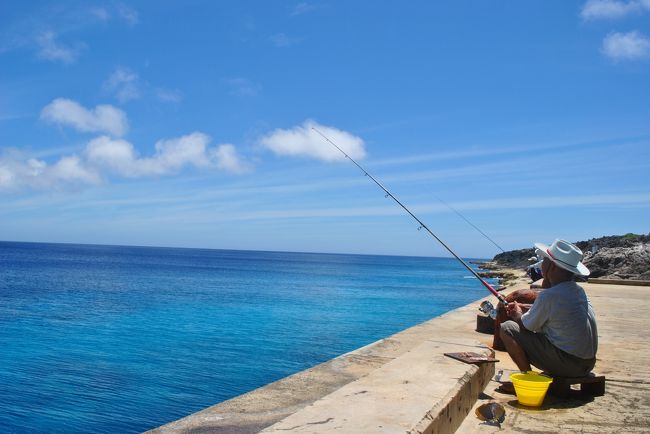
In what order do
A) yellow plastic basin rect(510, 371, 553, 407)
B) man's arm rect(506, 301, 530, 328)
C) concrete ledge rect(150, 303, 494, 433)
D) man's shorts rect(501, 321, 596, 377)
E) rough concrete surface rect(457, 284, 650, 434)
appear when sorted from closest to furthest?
concrete ledge rect(150, 303, 494, 433) → rough concrete surface rect(457, 284, 650, 434) → yellow plastic basin rect(510, 371, 553, 407) → man's shorts rect(501, 321, 596, 377) → man's arm rect(506, 301, 530, 328)

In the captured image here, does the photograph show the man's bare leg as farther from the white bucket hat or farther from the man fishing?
the white bucket hat

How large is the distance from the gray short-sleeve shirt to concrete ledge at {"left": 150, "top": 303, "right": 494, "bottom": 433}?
679 mm

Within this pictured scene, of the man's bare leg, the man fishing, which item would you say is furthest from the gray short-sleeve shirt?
the man's bare leg

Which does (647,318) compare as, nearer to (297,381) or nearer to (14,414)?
(297,381)

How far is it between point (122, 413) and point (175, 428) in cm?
523

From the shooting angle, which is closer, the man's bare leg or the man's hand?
the man's bare leg

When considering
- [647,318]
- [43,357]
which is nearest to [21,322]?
[43,357]

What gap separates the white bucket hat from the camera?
13.6ft

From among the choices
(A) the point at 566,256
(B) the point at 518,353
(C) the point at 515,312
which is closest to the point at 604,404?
(B) the point at 518,353

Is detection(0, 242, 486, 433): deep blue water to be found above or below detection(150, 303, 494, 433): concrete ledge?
below

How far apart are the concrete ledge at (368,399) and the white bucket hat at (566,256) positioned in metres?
1.11

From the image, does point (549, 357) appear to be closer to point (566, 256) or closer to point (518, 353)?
point (518, 353)

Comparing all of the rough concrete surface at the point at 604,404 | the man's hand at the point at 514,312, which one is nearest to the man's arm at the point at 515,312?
the man's hand at the point at 514,312

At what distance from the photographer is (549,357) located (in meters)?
4.29
